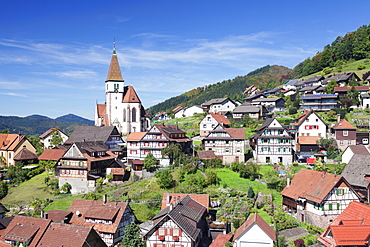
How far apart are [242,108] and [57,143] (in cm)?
4499

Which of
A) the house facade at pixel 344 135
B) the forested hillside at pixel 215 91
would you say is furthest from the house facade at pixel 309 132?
the forested hillside at pixel 215 91

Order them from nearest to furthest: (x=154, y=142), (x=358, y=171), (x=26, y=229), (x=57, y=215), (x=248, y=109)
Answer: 1. (x=26, y=229)
2. (x=57, y=215)
3. (x=358, y=171)
4. (x=154, y=142)
5. (x=248, y=109)

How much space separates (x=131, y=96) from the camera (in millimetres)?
82438

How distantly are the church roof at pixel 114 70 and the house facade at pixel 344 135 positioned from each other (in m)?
50.8

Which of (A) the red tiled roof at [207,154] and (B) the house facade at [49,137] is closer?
(A) the red tiled roof at [207,154]

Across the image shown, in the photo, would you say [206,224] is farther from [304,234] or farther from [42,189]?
[42,189]

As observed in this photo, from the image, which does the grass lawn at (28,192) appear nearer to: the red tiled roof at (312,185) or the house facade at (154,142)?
the house facade at (154,142)

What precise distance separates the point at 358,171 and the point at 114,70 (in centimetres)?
6123

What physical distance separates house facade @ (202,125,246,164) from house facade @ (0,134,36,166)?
38.5 meters

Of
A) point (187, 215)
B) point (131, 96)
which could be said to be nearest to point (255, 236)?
point (187, 215)

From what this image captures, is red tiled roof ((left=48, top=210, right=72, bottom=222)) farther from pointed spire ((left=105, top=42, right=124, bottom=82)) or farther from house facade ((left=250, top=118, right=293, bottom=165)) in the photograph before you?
pointed spire ((left=105, top=42, right=124, bottom=82))

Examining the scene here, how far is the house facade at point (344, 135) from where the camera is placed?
190 feet

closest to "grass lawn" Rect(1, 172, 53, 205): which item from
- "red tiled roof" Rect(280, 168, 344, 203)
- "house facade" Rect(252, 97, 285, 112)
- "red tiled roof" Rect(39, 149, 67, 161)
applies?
"red tiled roof" Rect(39, 149, 67, 161)

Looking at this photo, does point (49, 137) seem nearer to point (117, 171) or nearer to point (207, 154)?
point (117, 171)
